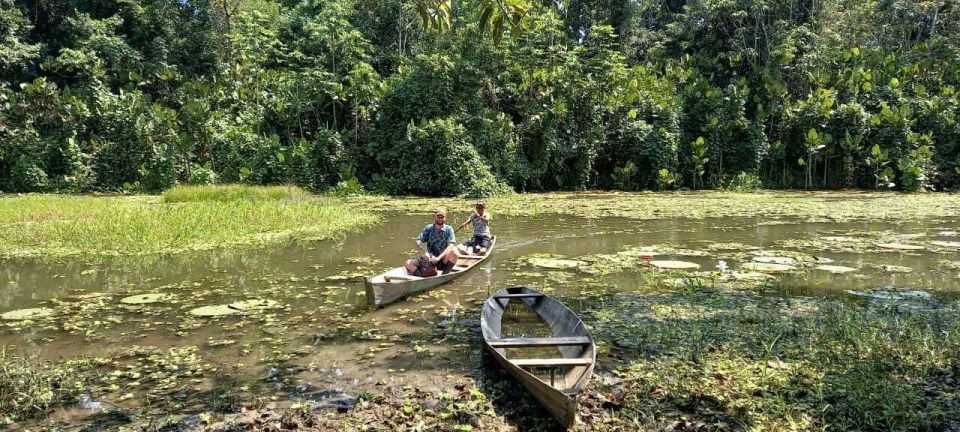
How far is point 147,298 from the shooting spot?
638 cm

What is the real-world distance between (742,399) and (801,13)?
26.4 metres

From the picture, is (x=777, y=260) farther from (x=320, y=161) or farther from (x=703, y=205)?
(x=320, y=161)

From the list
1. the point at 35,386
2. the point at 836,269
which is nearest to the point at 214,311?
the point at 35,386

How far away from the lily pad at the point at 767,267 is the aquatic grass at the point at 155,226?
7.31 metres

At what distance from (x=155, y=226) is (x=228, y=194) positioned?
17.5 feet

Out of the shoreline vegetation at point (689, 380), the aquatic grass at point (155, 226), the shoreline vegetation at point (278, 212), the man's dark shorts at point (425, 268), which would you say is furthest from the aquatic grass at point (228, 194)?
the shoreline vegetation at point (689, 380)

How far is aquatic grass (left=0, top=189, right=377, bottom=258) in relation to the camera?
9.20 meters

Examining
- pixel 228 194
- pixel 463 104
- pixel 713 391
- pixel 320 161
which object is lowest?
pixel 713 391

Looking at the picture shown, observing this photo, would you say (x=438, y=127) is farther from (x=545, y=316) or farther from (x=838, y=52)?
(x=838, y=52)

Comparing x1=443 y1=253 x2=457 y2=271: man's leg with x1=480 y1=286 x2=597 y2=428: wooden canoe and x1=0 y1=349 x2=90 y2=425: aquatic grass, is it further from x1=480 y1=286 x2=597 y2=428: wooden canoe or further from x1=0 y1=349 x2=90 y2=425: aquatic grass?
x1=0 y1=349 x2=90 y2=425: aquatic grass

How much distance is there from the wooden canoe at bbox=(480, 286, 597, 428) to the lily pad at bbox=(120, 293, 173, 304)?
151 inches

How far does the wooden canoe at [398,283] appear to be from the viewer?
5961mm

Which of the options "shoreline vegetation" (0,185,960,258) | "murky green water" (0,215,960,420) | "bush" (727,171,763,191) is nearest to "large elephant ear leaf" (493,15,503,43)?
"murky green water" (0,215,960,420)

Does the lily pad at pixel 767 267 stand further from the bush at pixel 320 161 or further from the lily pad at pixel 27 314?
the bush at pixel 320 161
